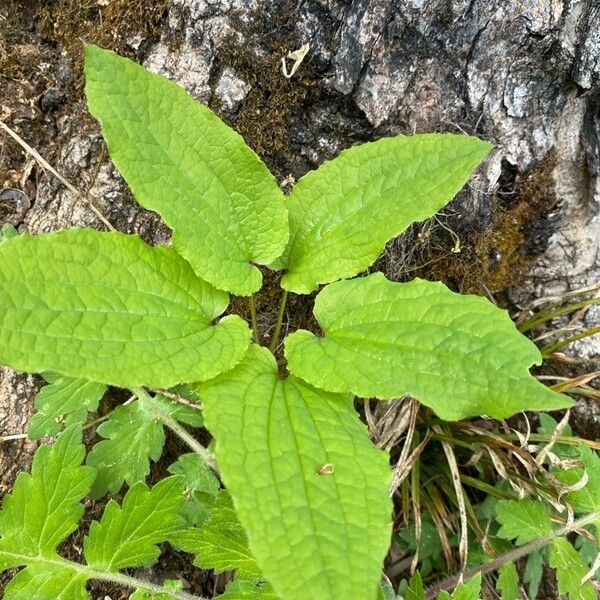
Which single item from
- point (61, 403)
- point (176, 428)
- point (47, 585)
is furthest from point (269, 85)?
point (47, 585)

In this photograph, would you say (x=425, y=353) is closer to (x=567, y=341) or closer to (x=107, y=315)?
(x=107, y=315)

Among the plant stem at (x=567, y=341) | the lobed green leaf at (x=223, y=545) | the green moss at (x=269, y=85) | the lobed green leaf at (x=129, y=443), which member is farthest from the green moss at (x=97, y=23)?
the plant stem at (x=567, y=341)

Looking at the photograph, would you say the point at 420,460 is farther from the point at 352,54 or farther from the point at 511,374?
the point at 352,54

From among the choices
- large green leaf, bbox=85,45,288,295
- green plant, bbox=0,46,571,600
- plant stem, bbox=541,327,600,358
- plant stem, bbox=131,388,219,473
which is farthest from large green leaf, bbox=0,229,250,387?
plant stem, bbox=541,327,600,358

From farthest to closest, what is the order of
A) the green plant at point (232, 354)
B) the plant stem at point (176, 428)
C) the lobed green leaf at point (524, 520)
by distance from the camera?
1. the lobed green leaf at point (524, 520)
2. the plant stem at point (176, 428)
3. the green plant at point (232, 354)

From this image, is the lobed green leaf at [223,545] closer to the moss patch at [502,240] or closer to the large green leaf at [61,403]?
the large green leaf at [61,403]

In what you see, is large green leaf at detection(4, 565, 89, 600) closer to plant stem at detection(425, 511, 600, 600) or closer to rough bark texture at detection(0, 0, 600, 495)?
rough bark texture at detection(0, 0, 600, 495)
